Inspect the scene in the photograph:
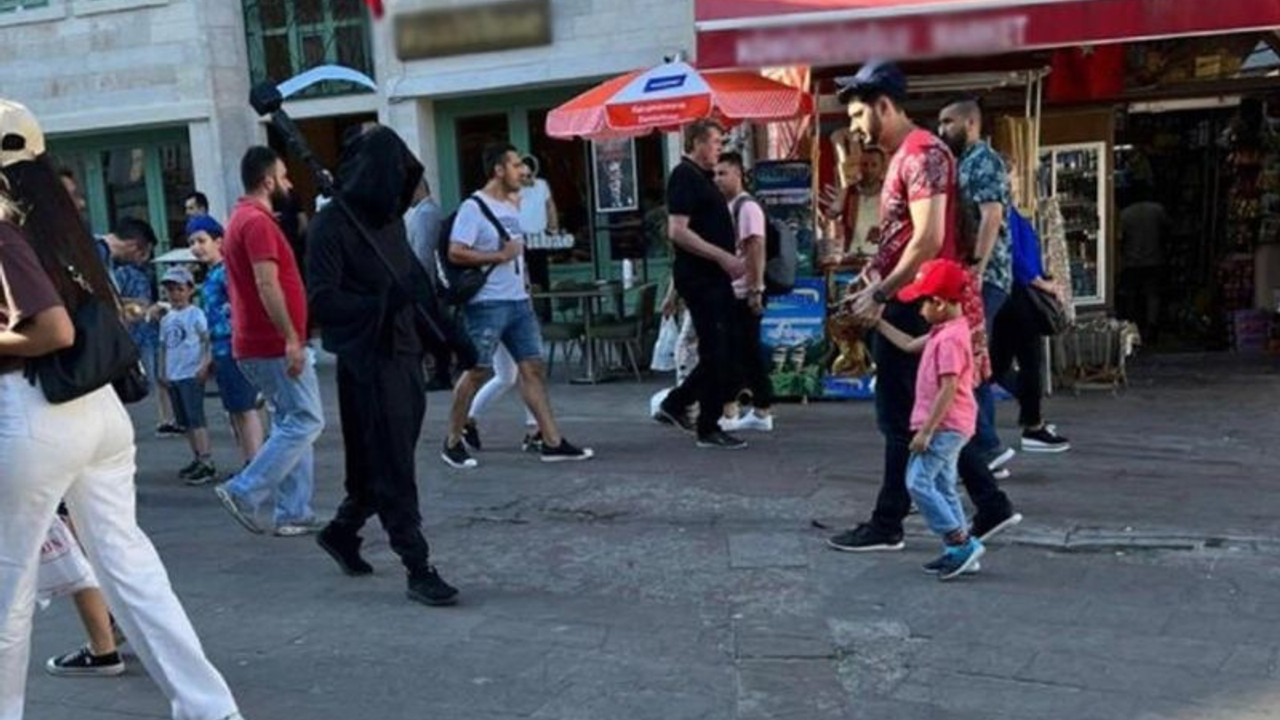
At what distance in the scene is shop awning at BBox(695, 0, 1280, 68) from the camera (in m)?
7.33

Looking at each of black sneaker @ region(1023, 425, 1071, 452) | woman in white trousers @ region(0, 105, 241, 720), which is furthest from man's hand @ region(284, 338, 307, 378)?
black sneaker @ region(1023, 425, 1071, 452)

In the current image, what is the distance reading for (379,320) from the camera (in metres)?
4.58

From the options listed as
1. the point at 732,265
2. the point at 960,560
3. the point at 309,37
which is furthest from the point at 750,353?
the point at 309,37

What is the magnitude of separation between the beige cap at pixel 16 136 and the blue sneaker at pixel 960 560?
11.1 ft

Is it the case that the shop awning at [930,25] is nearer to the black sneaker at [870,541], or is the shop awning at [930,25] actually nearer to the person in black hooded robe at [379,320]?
the black sneaker at [870,541]

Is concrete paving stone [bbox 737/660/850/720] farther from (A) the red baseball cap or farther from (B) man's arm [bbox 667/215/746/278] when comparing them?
(B) man's arm [bbox 667/215/746/278]

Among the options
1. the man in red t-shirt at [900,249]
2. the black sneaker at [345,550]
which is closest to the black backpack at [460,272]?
the black sneaker at [345,550]

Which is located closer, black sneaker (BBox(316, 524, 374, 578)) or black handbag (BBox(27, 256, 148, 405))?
black handbag (BBox(27, 256, 148, 405))

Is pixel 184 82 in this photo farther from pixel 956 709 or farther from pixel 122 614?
pixel 956 709

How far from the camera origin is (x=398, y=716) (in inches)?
147

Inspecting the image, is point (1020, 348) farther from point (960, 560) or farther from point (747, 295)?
point (960, 560)

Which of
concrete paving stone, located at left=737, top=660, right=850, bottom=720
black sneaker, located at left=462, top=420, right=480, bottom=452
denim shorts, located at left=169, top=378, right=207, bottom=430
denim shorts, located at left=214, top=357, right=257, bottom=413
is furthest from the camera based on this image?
black sneaker, located at left=462, top=420, right=480, bottom=452

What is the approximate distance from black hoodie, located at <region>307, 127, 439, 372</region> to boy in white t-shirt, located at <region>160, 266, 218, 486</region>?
285cm

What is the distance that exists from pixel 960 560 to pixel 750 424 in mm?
3004
